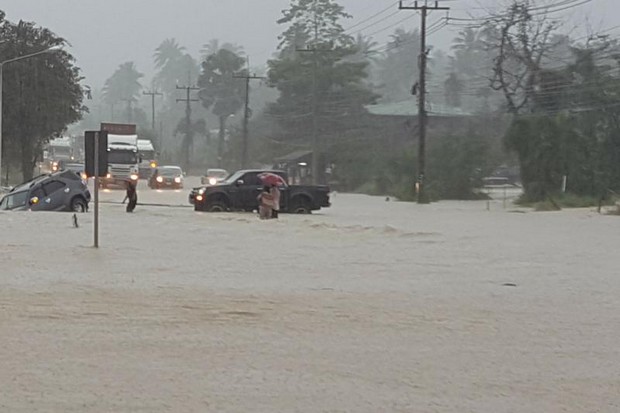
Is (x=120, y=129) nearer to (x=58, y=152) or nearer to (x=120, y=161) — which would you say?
(x=120, y=161)

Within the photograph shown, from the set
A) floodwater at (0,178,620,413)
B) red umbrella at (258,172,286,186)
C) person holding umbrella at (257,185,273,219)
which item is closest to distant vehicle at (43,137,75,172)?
red umbrella at (258,172,286,186)

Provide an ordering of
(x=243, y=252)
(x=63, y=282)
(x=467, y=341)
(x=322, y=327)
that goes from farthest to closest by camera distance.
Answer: (x=243, y=252) < (x=63, y=282) < (x=322, y=327) < (x=467, y=341)

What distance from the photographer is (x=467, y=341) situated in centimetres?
1218

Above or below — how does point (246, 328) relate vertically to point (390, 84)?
below

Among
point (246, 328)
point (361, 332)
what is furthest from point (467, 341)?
point (246, 328)

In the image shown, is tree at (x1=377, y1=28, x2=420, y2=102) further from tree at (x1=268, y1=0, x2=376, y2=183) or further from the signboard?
the signboard

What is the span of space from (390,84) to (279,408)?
598ft

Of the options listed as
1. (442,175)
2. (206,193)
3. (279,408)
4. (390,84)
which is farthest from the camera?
(390,84)

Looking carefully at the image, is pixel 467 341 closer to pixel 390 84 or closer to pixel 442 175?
pixel 442 175

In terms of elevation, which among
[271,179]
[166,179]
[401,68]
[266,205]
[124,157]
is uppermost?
[401,68]

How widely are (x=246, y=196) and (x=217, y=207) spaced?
3.50 ft

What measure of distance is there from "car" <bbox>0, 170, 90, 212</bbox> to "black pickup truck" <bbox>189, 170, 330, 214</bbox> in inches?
159

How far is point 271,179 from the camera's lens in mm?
37156

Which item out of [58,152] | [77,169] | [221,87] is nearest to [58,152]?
[58,152]
